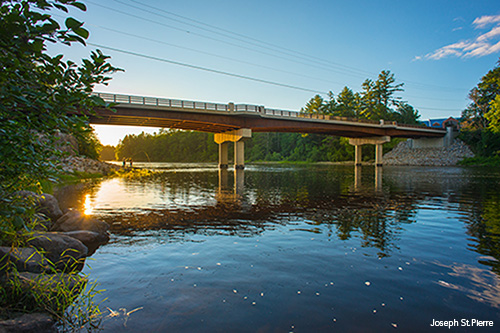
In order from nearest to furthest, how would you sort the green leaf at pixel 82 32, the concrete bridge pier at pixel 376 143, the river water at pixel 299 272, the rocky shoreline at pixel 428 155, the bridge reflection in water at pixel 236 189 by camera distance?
the green leaf at pixel 82 32 → the river water at pixel 299 272 → the bridge reflection in water at pixel 236 189 → the concrete bridge pier at pixel 376 143 → the rocky shoreline at pixel 428 155

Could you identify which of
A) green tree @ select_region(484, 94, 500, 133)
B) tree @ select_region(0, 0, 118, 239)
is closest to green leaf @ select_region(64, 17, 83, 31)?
tree @ select_region(0, 0, 118, 239)

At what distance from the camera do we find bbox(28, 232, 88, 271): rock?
7.06m

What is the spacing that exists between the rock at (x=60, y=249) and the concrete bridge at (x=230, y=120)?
1210 inches

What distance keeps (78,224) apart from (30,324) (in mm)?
6441

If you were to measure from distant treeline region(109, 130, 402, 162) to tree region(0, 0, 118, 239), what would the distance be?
80887mm

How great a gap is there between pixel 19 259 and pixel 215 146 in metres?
168

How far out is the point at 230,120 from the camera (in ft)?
175

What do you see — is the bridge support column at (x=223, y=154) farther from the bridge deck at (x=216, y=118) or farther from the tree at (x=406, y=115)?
the tree at (x=406, y=115)

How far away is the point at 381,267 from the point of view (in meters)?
6.84

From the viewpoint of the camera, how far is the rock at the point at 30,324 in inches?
155

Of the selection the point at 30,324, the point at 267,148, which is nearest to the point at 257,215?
the point at 30,324

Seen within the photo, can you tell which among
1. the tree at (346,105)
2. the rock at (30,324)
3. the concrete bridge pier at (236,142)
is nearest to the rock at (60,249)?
the rock at (30,324)

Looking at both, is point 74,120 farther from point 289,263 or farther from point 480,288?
point 480,288

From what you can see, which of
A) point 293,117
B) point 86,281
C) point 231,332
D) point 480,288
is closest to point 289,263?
point 231,332
